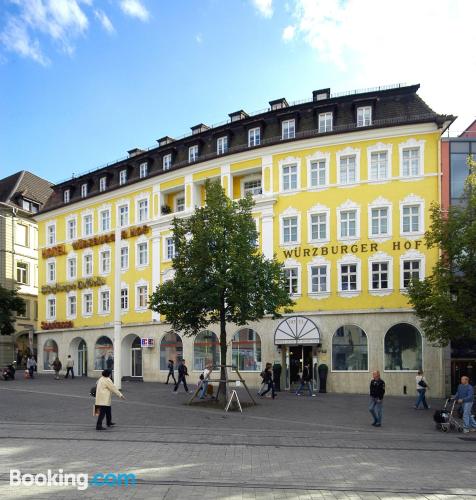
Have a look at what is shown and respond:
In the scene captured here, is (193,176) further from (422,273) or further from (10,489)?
(10,489)

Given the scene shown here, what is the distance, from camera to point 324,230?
32938 mm

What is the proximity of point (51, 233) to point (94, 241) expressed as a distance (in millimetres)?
6820

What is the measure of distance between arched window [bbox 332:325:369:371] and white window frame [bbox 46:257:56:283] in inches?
1025

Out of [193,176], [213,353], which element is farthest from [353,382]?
[193,176]

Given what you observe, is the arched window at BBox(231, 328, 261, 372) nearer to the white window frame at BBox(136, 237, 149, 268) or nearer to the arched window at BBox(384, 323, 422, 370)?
the arched window at BBox(384, 323, 422, 370)

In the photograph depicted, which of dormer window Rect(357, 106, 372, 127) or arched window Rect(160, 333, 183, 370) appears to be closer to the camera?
dormer window Rect(357, 106, 372, 127)

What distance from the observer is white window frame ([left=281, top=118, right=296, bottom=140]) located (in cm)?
3459

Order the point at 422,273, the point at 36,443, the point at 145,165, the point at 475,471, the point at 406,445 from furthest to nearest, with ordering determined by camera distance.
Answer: the point at 145,165 < the point at 422,273 < the point at 406,445 < the point at 36,443 < the point at 475,471

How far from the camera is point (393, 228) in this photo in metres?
31.2

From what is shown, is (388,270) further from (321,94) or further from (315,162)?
(321,94)

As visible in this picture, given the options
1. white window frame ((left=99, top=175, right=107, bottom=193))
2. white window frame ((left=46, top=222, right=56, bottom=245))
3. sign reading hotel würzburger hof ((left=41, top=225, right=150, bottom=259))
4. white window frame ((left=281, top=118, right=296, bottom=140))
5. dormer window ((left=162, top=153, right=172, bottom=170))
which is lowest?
sign reading hotel würzburger hof ((left=41, top=225, right=150, bottom=259))

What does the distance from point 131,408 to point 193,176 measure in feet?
66.2

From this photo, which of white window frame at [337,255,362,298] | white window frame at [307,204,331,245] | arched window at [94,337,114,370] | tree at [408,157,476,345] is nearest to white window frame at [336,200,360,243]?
white window frame at [307,204,331,245]

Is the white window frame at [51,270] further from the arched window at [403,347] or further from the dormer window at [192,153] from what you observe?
the arched window at [403,347]
